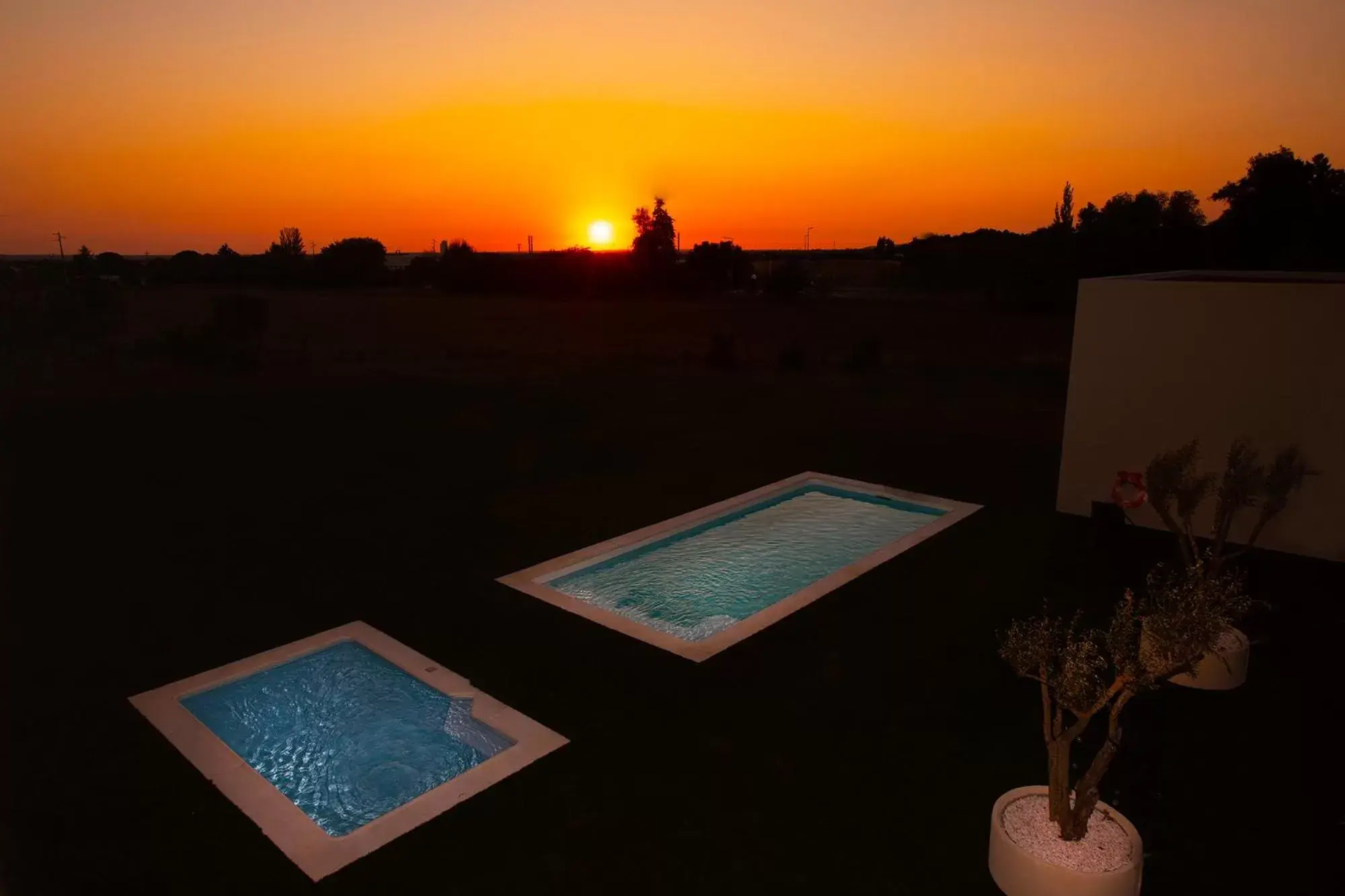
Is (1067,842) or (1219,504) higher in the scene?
(1219,504)

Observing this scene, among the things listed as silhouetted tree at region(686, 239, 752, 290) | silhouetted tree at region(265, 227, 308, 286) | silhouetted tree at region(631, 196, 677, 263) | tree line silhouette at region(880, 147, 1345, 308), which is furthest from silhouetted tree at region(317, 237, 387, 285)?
tree line silhouette at region(880, 147, 1345, 308)

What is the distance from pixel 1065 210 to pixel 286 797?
55849 mm

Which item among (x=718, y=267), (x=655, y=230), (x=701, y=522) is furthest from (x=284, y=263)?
(x=701, y=522)

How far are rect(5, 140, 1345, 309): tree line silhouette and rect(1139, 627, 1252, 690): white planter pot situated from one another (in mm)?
28660

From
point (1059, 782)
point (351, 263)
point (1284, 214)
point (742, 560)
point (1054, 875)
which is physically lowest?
point (742, 560)

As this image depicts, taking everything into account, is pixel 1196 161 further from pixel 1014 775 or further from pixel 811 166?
pixel 1014 775

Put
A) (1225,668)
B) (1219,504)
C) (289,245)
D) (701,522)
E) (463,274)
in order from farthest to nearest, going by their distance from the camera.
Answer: (289,245)
(463,274)
(701,522)
(1219,504)
(1225,668)

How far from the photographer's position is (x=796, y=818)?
428 cm

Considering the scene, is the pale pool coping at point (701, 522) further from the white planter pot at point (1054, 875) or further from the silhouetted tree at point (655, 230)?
the silhouetted tree at point (655, 230)

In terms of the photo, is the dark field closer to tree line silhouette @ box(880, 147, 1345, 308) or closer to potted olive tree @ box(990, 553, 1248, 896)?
potted olive tree @ box(990, 553, 1248, 896)

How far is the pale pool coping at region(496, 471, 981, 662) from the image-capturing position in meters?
6.48

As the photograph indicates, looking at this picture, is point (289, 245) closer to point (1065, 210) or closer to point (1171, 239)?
point (1065, 210)

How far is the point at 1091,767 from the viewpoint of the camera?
361 cm

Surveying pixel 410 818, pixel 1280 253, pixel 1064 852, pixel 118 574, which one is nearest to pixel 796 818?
pixel 1064 852
